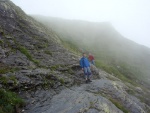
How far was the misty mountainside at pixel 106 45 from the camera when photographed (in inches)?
2579

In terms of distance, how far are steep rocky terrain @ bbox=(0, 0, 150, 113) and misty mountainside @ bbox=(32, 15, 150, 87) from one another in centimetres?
3120

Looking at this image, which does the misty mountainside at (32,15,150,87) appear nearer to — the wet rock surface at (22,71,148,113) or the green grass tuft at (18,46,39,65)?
the wet rock surface at (22,71,148,113)

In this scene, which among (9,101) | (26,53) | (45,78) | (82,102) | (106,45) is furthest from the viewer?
(106,45)

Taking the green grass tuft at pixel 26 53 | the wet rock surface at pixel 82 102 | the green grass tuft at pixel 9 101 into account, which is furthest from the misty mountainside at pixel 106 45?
the green grass tuft at pixel 9 101

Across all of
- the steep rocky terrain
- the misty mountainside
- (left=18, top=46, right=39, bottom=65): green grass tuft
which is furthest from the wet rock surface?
the misty mountainside

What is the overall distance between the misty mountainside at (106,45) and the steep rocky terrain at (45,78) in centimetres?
3120

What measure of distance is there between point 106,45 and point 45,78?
6511cm

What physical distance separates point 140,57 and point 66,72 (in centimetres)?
6139

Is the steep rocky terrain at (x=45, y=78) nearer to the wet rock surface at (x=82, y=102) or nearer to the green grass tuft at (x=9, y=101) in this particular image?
the wet rock surface at (x=82, y=102)

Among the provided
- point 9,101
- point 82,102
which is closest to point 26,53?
point 9,101

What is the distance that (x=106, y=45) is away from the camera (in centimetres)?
8400

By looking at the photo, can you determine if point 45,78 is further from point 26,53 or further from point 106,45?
point 106,45

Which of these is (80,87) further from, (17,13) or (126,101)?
(17,13)

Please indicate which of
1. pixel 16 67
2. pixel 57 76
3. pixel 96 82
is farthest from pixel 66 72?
pixel 16 67
